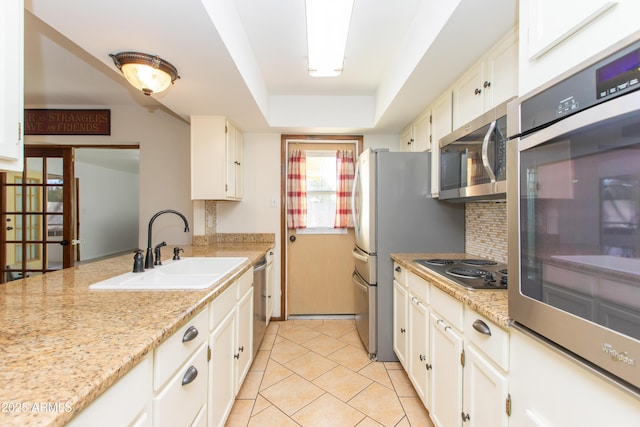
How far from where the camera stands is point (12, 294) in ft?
3.83

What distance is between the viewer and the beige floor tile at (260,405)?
1703 mm

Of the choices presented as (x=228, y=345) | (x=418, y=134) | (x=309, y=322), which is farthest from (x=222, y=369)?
(x=418, y=134)

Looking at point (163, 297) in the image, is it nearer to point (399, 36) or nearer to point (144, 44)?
point (144, 44)

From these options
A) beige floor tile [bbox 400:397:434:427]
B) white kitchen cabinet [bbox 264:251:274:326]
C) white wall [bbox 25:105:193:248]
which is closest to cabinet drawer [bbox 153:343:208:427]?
beige floor tile [bbox 400:397:434:427]

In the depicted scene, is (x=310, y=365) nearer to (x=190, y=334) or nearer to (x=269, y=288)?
(x=269, y=288)

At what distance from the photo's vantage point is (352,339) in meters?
2.68

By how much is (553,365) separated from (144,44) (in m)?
2.15

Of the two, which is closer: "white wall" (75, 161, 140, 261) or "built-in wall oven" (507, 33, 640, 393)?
"built-in wall oven" (507, 33, 640, 393)

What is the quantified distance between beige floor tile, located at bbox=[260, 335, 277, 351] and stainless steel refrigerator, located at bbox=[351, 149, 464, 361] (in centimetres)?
93

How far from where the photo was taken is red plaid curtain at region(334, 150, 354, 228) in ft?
10.5

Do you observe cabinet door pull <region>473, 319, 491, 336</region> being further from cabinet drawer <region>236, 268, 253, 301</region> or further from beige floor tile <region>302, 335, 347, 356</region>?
beige floor tile <region>302, 335, 347, 356</region>

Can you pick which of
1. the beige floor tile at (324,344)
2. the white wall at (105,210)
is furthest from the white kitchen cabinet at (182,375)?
the white wall at (105,210)

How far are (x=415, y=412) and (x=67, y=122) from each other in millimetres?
4145

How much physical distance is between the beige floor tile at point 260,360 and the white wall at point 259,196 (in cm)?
78
